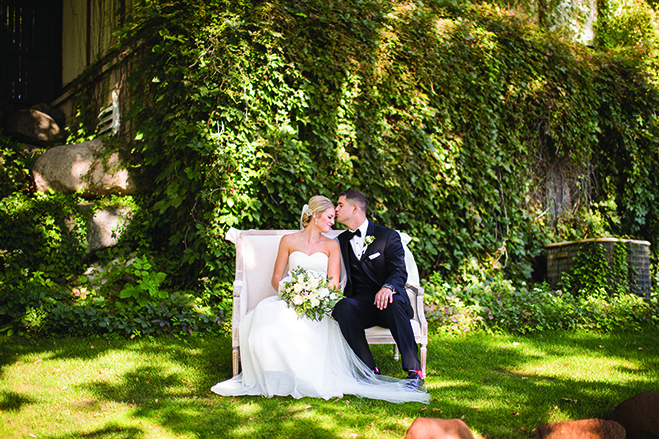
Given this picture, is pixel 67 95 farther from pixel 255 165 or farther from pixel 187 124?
pixel 255 165

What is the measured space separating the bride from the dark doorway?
8460 millimetres

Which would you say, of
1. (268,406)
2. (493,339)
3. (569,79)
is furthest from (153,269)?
(569,79)

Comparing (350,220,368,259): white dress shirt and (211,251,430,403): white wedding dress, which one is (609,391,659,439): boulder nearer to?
(211,251,430,403): white wedding dress

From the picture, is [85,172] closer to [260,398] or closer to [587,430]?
[260,398]

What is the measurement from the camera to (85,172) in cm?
628

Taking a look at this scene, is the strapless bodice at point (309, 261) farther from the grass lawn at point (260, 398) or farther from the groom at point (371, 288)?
the grass lawn at point (260, 398)

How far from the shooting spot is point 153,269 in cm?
567

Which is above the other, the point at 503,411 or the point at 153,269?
the point at 153,269

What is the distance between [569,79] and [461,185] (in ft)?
9.58

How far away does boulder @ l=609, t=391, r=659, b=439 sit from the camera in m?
2.51

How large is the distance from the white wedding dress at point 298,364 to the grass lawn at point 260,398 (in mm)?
126

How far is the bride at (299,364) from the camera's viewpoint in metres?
3.38

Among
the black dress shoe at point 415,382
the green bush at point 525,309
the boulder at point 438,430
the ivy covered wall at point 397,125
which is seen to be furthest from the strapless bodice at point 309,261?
the boulder at point 438,430

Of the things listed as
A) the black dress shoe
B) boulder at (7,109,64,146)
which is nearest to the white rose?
the black dress shoe
